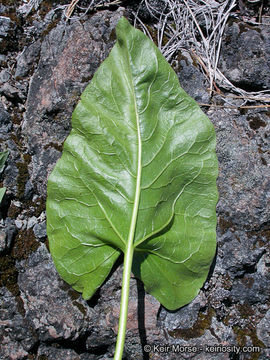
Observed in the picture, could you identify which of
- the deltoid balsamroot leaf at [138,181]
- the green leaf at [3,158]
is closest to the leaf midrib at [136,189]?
the deltoid balsamroot leaf at [138,181]

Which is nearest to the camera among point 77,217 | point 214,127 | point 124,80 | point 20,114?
point 124,80

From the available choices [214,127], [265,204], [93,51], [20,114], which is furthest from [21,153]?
[265,204]

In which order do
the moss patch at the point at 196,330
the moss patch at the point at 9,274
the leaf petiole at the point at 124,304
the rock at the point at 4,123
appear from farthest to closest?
the rock at the point at 4,123
the moss patch at the point at 9,274
the moss patch at the point at 196,330
the leaf petiole at the point at 124,304

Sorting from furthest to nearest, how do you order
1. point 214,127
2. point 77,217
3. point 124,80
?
point 214,127 → point 77,217 → point 124,80

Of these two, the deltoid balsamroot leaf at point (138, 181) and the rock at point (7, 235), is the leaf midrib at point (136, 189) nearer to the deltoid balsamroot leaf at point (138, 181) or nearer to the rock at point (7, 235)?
the deltoid balsamroot leaf at point (138, 181)

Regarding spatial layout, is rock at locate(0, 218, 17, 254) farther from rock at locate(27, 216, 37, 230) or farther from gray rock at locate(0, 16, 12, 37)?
gray rock at locate(0, 16, 12, 37)

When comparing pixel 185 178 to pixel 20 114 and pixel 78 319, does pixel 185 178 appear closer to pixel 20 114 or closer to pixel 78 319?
pixel 78 319
